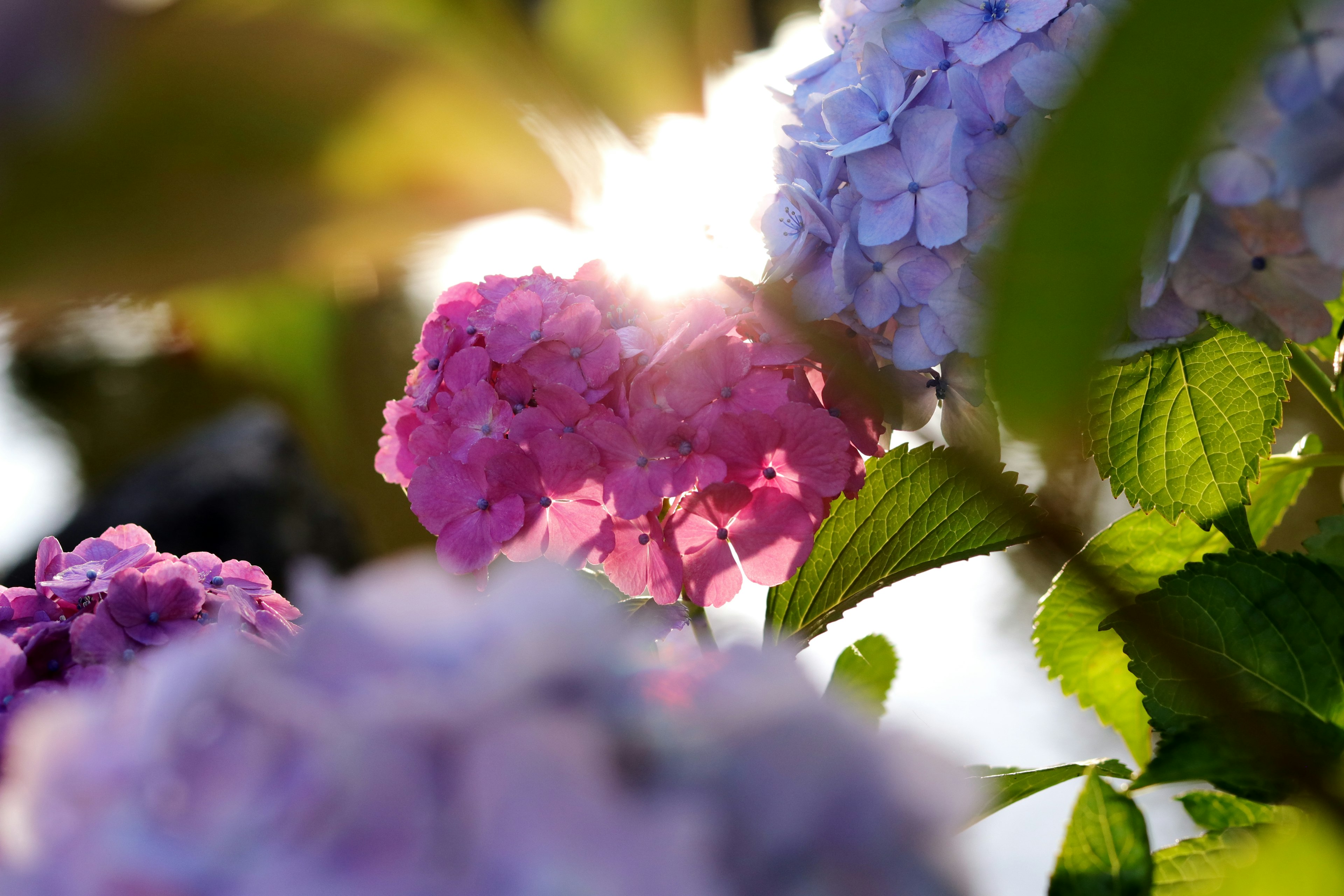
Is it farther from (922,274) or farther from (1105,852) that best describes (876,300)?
(1105,852)

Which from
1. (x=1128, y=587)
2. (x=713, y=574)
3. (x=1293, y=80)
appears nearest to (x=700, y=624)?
(x=713, y=574)

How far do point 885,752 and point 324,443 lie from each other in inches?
3.5

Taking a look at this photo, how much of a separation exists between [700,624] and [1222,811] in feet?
0.61

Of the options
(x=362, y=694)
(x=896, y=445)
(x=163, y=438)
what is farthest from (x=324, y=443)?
(x=163, y=438)

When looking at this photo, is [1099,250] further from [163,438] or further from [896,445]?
[163,438]

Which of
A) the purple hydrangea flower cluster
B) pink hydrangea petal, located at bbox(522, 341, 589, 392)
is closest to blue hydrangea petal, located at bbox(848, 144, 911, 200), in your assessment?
pink hydrangea petal, located at bbox(522, 341, 589, 392)

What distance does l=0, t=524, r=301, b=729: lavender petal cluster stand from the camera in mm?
253

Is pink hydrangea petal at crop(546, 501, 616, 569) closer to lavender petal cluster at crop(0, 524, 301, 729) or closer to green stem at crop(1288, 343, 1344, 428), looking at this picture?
lavender petal cluster at crop(0, 524, 301, 729)

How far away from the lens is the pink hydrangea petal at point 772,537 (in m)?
0.35

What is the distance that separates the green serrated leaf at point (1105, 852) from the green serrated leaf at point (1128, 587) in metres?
0.17

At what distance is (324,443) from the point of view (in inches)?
5.0

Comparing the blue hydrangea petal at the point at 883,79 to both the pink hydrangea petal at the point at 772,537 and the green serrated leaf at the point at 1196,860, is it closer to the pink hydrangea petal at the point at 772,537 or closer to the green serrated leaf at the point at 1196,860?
the pink hydrangea petal at the point at 772,537

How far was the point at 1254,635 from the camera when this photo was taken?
1.02ft

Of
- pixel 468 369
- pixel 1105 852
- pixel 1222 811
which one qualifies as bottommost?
pixel 1222 811
